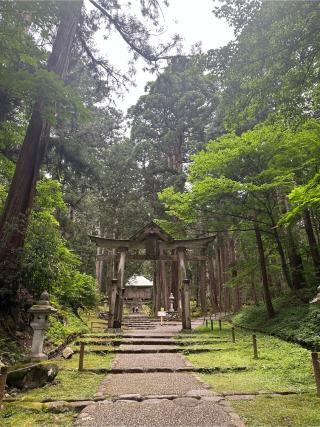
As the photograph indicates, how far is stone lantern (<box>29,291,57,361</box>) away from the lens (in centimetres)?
603

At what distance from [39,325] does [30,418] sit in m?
→ 2.70

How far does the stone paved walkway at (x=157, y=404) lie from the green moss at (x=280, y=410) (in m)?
0.18

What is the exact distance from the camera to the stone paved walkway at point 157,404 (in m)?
3.54

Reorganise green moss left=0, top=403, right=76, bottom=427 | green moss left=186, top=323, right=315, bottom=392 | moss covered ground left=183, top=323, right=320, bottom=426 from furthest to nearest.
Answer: green moss left=186, top=323, right=315, bottom=392 < moss covered ground left=183, top=323, right=320, bottom=426 < green moss left=0, top=403, right=76, bottom=427

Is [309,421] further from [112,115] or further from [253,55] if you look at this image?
[112,115]

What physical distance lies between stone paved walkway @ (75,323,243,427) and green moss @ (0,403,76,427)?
0.19 m

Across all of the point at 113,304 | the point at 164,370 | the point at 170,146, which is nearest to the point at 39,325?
the point at 164,370

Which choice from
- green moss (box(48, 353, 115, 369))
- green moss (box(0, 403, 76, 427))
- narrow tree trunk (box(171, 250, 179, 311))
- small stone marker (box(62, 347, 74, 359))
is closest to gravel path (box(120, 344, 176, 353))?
green moss (box(48, 353, 115, 369))

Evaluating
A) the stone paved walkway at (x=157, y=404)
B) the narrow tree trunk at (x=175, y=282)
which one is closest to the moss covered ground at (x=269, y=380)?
the stone paved walkway at (x=157, y=404)

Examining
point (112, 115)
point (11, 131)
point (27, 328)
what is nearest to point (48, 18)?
point (11, 131)

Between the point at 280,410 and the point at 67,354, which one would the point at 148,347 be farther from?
the point at 280,410

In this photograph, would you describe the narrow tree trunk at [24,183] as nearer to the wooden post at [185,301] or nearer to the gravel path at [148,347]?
the gravel path at [148,347]

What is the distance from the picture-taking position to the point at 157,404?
4.18 meters

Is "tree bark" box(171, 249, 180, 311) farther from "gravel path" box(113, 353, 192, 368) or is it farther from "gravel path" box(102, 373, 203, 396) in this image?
"gravel path" box(102, 373, 203, 396)
